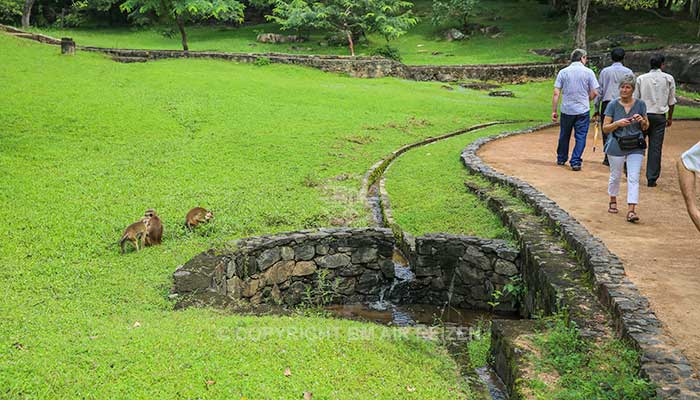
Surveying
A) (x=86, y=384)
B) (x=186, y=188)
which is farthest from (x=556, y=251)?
(x=186, y=188)

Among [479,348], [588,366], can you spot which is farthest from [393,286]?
[588,366]

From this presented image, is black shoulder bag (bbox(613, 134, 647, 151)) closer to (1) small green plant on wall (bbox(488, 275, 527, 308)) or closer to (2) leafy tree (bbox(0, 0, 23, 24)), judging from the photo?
(1) small green plant on wall (bbox(488, 275, 527, 308))

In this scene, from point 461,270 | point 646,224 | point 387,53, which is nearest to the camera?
point 646,224

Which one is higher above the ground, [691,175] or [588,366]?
[691,175]

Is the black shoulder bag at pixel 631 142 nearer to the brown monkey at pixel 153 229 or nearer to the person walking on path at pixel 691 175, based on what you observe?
the person walking on path at pixel 691 175

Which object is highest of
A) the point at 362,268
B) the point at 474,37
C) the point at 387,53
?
the point at 474,37

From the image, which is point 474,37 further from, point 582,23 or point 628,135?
point 628,135

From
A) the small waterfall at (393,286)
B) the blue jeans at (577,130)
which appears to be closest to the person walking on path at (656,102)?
the blue jeans at (577,130)

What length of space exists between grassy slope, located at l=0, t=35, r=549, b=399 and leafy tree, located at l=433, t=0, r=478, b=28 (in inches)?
508

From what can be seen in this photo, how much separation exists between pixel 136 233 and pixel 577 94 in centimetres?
777

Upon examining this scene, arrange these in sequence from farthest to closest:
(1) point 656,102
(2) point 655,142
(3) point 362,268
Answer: (2) point 655,142 → (1) point 656,102 → (3) point 362,268

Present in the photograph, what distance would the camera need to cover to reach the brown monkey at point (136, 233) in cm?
787

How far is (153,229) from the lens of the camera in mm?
8180

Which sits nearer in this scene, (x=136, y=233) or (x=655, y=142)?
(x=136, y=233)
